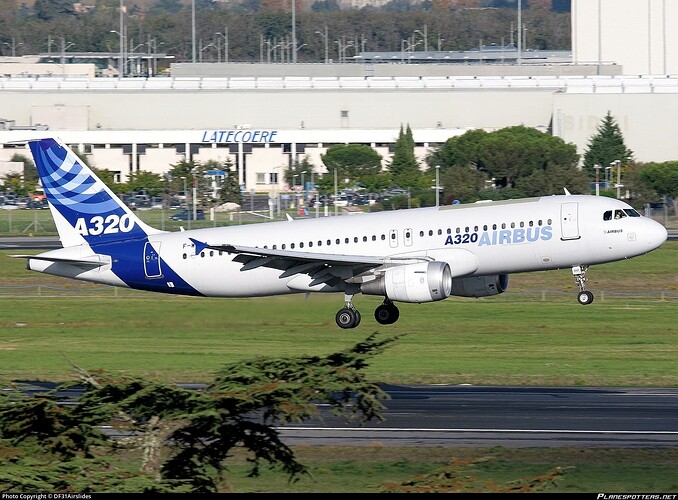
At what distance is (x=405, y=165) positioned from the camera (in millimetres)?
139625

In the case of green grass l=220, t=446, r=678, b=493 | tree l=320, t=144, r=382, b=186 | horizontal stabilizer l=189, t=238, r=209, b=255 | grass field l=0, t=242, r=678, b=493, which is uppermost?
tree l=320, t=144, r=382, b=186

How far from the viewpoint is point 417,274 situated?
4322 centimetres

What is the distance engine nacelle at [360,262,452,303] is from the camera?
42.9 metres

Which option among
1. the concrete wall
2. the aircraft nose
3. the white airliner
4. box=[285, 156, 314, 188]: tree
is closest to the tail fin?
the white airliner

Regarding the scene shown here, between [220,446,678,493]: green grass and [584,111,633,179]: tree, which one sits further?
[584,111,633,179]: tree

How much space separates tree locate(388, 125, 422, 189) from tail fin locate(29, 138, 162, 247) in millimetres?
86850

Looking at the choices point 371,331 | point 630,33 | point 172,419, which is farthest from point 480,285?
point 630,33

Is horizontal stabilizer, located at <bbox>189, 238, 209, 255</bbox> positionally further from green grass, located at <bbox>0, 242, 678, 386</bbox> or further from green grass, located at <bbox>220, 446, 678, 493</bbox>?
green grass, located at <bbox>220, 446, 678, 493</bbox>

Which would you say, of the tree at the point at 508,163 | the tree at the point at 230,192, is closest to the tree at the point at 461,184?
the tree at the point at 508,163

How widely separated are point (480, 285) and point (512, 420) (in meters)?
12.6

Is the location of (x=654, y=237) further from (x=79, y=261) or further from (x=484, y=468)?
(x=79, y=261)

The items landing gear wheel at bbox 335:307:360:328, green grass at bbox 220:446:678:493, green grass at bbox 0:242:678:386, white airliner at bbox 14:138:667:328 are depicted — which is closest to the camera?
green grass at bbox 220:446:678:493

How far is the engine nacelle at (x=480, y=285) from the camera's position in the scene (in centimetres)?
4503

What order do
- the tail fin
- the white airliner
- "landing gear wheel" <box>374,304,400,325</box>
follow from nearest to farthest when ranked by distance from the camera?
the white airliner → "landing gear wheel" <box>374,304,400,325</box> → the tail fin
